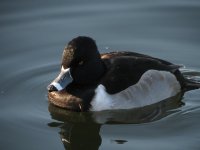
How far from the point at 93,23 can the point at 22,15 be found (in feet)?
4.07

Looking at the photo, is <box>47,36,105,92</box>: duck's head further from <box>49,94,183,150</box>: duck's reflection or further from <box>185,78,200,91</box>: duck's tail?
<box>185,78,200,91</box>: duck's tail

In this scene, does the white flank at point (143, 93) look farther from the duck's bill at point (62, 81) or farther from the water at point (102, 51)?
the duck's bill at point (62, 81)

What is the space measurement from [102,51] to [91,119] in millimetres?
1935

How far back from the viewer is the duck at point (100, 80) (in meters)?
8.64

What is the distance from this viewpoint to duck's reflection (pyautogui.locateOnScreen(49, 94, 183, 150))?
27.6ft

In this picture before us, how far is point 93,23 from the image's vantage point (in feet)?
36.5

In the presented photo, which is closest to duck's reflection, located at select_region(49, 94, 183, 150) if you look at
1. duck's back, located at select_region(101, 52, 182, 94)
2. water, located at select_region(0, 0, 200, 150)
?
water, located at select_region(0, 0, 200, 150)

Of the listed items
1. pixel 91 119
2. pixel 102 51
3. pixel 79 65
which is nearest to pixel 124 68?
pixel 79 65

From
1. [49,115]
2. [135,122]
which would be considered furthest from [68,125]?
[135,122]

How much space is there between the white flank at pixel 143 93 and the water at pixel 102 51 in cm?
10

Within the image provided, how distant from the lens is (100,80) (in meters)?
8.79

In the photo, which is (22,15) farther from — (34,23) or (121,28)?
(121,28)

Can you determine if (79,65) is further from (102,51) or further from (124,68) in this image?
(102,51)

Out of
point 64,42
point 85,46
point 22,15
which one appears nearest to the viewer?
point 85,46
